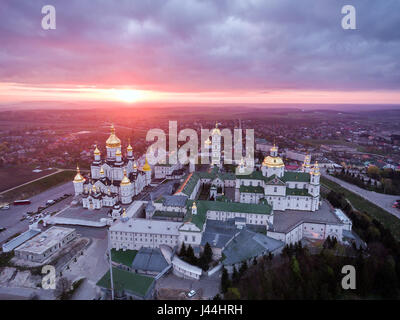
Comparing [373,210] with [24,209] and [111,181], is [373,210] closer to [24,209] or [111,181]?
[111,181]

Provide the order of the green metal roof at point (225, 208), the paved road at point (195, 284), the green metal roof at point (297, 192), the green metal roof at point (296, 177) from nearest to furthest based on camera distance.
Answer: the paved road at point (195, 284)
the green metal roof at point (225, 208)
the green metal roof at point (297, 192)
the green metal roof at point (296, 177)

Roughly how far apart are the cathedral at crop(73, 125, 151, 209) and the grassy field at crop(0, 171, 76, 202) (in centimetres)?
1270

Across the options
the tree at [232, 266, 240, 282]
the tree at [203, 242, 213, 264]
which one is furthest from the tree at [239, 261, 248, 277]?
the tree at [203, 242, 213, 264]

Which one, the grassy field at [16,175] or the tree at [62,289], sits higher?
the grassy field at [16,175]

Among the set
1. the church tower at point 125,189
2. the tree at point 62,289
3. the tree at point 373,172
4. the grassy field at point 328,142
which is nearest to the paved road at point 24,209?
the church tower at point 125,189

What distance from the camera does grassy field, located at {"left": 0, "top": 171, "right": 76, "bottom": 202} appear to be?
4349 centimetres

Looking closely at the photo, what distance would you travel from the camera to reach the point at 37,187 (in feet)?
158

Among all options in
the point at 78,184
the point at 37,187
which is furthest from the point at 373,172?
the point at 37,187

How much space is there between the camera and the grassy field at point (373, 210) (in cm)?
3584

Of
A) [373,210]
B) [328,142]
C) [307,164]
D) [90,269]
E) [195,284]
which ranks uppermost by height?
[328,142]

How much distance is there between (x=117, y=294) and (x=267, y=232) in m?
15.4

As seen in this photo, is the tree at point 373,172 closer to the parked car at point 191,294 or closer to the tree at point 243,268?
the tree at point 243,268

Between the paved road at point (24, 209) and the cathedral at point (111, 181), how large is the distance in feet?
20.2

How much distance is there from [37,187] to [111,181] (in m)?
20.0
